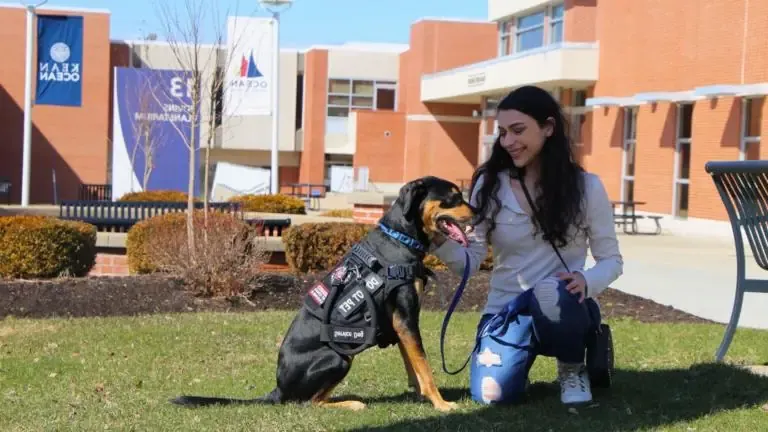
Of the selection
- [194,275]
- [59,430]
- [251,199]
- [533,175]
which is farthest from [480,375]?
[251,199]

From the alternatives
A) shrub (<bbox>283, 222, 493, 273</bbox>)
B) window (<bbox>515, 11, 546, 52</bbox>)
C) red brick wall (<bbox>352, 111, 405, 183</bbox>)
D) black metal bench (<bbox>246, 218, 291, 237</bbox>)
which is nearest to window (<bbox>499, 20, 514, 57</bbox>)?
window (<bbox>515, 11, 546, 52</bbox>)

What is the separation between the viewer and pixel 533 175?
5.32 metres

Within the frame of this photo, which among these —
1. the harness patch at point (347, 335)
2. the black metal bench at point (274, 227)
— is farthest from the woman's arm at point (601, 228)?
the black metal bench at point (274, 227)

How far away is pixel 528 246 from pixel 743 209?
6.17ft

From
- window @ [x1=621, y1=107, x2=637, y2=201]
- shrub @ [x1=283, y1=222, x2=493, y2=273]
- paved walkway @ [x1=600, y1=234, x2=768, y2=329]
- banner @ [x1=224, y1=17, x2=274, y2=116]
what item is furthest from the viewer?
window @ [x1=621, y1=107, x2=637, y2=201]

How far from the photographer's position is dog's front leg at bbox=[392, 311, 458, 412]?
5.06 m

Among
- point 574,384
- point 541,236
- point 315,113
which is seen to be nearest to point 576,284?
point 541,236

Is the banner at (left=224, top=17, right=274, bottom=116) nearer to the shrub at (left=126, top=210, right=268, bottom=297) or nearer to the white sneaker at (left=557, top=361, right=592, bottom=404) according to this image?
the shrub at (left=126, top=210, right=268, bottom=297)

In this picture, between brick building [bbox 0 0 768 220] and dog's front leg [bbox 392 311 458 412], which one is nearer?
dog's front leg [bbox 392 311 458 412]

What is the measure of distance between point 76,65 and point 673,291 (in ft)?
87.3

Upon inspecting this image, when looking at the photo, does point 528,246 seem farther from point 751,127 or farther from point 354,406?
point 751,127

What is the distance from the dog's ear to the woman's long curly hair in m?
0.32

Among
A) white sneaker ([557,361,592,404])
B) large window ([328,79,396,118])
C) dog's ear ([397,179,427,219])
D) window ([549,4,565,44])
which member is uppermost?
window ([549,4,565,44])

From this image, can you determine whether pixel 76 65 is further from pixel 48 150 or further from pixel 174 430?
pixel 174 430
